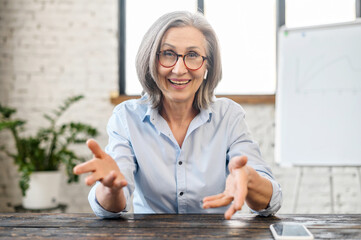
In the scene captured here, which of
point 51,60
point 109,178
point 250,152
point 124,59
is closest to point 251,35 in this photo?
point 124,59

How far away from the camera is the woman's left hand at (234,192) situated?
0.84 meters

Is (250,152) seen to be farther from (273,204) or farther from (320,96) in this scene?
(320,96)

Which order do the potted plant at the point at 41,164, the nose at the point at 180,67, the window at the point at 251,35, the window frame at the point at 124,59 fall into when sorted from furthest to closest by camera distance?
the window at the point at 251,35 < the window frame at the point at 124,59 < the potted plant at the point at 41,164 < the nose at the point at 180,67

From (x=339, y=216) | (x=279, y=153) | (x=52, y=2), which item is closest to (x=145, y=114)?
(x=339, y=216)

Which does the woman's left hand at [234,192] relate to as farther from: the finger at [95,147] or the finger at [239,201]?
→ the finger at [95,147]

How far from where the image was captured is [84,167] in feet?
2.76

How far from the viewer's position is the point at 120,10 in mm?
3271

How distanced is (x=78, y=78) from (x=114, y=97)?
364 millimetres

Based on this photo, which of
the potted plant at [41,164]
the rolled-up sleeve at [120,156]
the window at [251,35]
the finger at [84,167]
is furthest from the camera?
the window at [251,35]

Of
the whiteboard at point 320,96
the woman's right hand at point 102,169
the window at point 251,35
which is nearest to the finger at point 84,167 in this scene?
the woman's right hand at point 102,169

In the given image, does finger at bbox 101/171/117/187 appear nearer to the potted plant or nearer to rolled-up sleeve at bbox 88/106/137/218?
rolled-up sleeve at bbox 88/106/137/218

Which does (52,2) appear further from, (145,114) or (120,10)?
(145,114)

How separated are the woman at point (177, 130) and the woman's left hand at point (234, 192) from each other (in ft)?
0.96

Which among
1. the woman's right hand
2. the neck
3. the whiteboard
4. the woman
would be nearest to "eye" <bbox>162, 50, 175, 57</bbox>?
the woman
